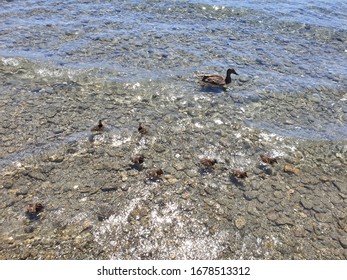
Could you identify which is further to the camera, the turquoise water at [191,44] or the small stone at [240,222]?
the turquoise water at [191,44]

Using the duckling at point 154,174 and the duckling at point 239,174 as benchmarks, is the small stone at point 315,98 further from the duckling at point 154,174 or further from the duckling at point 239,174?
the duckling at point 154,174

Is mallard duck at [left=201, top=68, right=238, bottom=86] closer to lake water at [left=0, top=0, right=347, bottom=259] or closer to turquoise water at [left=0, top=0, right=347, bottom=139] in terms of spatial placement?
lake water at [left=0, top=0, right=347, bottom=259]

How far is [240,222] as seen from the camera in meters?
7.54

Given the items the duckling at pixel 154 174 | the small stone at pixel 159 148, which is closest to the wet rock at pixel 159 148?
the small stone at pixel 159 148

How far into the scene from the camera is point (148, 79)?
497 inches

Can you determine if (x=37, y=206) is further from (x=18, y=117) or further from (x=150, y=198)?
(x=18, y=117)

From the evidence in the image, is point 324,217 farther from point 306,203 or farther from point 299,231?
point 299,231

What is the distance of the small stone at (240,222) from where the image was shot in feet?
24.4

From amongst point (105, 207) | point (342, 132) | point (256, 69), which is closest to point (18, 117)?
point (105, 207)

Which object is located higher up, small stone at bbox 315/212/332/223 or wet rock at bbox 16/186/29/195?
small stone at bbox 315/212/332/223

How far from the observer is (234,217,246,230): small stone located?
7.44 m

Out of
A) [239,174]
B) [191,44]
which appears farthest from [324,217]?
[191,44]

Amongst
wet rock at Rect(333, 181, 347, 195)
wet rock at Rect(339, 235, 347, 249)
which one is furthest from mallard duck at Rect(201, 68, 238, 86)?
wet rock at Rect(339, 235, 347, 249)

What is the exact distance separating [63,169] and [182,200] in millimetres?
3495
